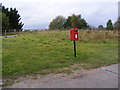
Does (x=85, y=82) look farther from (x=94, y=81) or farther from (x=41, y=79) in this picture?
(x=41, y=79)

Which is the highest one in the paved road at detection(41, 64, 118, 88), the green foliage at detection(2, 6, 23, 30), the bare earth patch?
the green foliage at detection(2, 6, 23, 30)

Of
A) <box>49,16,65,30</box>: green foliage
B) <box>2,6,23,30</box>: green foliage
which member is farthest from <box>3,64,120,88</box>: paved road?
<box>49,16,65,30</box>: green foliage

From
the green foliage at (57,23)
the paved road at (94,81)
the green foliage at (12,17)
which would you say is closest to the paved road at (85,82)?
the paved road at (94,81)

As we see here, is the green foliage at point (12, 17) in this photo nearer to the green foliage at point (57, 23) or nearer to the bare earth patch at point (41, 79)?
the green foliage at point (57, 23)

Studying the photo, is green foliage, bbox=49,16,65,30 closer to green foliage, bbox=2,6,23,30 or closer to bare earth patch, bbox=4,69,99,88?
green foliage, bbox=2,6,23,30

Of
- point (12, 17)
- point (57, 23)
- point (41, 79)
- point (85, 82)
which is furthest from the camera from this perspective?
point (57, 23)

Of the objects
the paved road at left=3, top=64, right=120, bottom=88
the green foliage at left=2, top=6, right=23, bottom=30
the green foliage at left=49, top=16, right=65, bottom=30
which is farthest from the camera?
the green foliage at left=49, top=16, right=65, bottom=30

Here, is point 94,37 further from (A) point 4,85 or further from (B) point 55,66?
(A) point 4,85

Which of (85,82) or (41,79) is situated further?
(41,79)

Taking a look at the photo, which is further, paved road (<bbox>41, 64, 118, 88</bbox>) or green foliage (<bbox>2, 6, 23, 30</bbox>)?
green foliage (<bbox>2, 6, 23, 30</bbox>)

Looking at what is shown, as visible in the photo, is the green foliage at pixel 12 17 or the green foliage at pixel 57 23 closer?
the green foliage at pixel 12 17

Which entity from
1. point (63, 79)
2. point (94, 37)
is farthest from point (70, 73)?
point (94, 37)

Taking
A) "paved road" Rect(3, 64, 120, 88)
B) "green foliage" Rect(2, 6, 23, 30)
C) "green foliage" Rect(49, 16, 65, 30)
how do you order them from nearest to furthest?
"paved road" Rect(3, 64, 120, 88) → "green foliage" Rect(2, 6, 23, 30) → "green foliage" Rect(49, 16, 65, 30)

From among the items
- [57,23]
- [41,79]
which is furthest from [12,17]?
[41,79]
